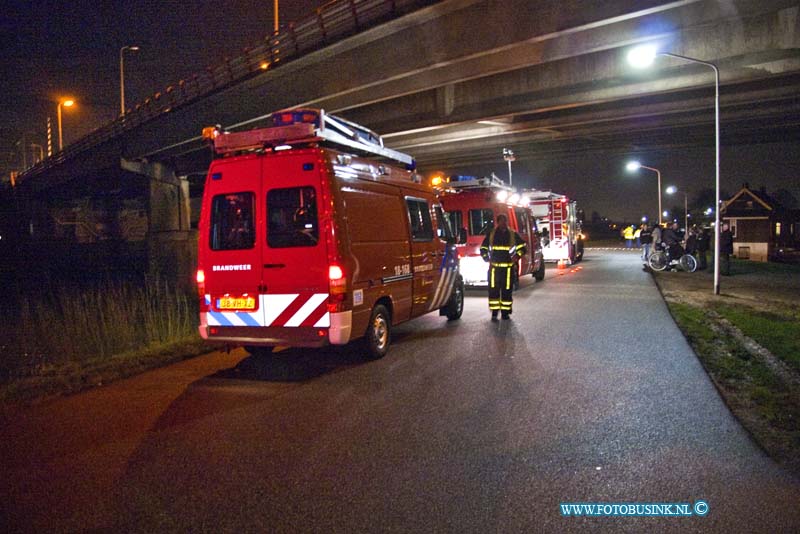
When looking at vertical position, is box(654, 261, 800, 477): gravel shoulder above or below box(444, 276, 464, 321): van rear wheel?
below

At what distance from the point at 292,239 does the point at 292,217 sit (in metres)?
0.25

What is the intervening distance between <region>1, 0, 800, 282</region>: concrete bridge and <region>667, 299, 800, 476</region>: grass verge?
6.17 m

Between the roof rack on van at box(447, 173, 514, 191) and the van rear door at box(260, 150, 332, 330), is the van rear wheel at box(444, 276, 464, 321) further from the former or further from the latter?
the roof rack on van at box(447, 173, 514, 191)

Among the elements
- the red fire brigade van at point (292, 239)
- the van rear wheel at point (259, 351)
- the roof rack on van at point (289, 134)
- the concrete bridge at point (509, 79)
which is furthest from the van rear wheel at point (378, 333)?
the concrete bridge at point (509, 79)

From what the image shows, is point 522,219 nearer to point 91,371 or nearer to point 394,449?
point 91,371

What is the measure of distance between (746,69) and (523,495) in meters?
16.1

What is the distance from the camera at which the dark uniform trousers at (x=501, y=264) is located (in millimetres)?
11148

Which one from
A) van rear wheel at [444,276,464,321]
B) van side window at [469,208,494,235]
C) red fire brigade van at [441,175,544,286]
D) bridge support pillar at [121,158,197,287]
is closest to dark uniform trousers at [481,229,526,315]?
van rear wheel at [444,276,464,321]

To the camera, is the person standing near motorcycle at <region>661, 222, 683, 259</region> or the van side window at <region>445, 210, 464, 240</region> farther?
the person standing near motorcycle at <region>661, 222, 683, 259</region>

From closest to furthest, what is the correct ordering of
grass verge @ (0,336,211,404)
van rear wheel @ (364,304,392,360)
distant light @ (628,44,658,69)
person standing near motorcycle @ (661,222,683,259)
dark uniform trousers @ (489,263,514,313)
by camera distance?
1. grass verge @ (0,336,211,404)
2. van rear wheel @ (364,304,392,360)
3. dark uniform trousers @ (489,263,514,313)
4. distant light @ (628,44,658,69)
5. person standing near motorcycle @ (661,222,683,259)

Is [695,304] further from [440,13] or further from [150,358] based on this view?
[150,358]

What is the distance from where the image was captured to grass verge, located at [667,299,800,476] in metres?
4.93

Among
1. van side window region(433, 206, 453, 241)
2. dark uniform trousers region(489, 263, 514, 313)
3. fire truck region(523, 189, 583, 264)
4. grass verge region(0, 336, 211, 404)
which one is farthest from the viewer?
fire truck region(523, 189, 583, 264)

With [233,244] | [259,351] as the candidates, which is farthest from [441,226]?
[233,244]
